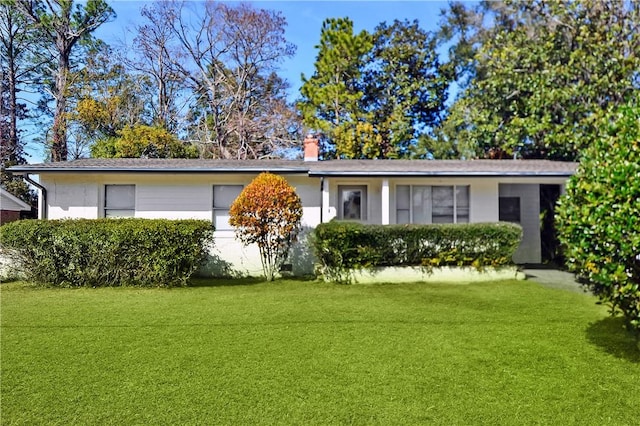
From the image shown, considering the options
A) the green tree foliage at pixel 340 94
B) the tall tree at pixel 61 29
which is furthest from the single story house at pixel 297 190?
the tall tree at pixel 61 29

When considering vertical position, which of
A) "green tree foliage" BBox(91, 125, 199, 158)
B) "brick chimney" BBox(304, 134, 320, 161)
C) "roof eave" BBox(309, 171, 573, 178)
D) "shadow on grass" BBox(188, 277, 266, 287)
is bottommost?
"shadow on grass" BBox(188, 277, 266, 287)

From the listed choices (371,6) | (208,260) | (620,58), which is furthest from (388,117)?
(208,260)

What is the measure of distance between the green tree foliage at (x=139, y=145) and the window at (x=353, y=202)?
1405cm

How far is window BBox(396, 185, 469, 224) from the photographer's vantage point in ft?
40.7

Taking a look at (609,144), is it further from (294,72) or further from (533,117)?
(294,72)

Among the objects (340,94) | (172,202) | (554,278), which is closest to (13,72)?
(340,94)

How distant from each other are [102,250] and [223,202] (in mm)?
3590

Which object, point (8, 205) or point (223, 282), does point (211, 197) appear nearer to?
point (223, 282)

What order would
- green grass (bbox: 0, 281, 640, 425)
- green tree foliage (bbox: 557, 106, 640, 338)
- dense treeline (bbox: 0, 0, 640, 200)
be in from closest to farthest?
green grass (bbox: 0, 281, 640, 425)
green tree foliage (bbox: 557, 106, 640, 338)
dense treeline (bbox: 0, 0, 640, 200)

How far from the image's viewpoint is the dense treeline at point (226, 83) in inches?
942

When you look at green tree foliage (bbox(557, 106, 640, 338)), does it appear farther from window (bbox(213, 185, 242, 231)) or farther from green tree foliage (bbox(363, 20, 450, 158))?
green tree foliage (bbox(363, 20, 450, 158))

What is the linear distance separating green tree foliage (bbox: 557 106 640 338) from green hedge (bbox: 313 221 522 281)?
17.9 ft

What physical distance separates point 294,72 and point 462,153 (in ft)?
39.8

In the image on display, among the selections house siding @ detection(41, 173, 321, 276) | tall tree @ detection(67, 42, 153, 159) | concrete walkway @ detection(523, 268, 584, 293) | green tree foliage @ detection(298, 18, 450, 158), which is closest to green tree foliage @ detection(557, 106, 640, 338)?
concrete walkway @ detection(523, 268, 584, 293)
